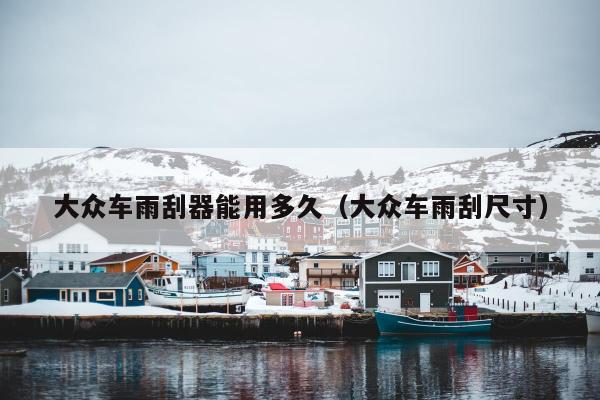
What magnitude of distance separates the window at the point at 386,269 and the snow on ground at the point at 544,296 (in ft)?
29.0

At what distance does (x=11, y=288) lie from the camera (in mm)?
60375

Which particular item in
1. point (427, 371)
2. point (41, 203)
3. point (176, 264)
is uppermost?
point (41, 203)

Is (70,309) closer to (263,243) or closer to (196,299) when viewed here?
(196,299)

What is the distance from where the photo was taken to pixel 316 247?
14638cm

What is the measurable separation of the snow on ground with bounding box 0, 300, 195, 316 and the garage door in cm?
1573

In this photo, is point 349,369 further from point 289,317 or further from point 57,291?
point 57,291

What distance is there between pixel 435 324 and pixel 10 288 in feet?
108

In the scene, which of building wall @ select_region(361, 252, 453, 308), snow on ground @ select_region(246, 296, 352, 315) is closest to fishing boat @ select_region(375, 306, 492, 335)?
snow on ground @ select_region(246, 296, 352, 315)

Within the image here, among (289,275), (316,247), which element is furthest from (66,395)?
(316,247)

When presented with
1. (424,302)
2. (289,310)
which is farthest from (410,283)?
(289,310)

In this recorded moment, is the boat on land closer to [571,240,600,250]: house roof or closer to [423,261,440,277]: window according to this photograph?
[423,261,440,277]: window

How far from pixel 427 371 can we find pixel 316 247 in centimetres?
10488

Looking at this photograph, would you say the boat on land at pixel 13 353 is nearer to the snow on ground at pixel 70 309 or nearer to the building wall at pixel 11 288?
the snow on ground at pixel 70 309

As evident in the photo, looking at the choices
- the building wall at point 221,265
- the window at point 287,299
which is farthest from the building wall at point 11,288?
the building wall at point 221,265
